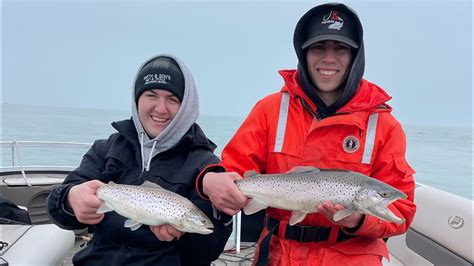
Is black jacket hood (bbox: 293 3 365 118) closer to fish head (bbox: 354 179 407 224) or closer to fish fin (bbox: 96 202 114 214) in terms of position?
fish head (bbox: 354 179 407 224)

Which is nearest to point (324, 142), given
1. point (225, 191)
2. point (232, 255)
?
point (225, 191)

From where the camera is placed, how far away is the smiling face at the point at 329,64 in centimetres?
258

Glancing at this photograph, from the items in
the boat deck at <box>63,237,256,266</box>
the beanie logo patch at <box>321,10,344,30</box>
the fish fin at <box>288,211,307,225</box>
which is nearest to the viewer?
the fish fin at <box>288,211,307,225</box>

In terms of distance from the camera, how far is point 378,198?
224 cm

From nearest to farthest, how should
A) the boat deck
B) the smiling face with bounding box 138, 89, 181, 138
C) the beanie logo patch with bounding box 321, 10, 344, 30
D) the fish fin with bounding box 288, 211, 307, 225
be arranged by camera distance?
the fish fin with bounding box 288, 211, 307, 225
the beanie logo patch with bounding box 321, 10, 344, 30
the smiling face with bounding box 138, 89, 181, 138
the boat deck

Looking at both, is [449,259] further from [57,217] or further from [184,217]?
[57,217]

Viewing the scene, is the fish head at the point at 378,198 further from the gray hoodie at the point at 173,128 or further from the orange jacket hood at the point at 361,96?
the gray hoodie at the point at 173,128

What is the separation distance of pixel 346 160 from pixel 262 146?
511 mm

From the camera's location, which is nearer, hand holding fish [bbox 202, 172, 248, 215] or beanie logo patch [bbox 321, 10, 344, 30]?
hand holding fish [bbox 202, 172, 248, 215]

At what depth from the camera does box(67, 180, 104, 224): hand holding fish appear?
7.70 feet

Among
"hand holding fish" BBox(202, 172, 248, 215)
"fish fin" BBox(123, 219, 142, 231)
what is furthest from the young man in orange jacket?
"fish fin" BBox(123, 219, 142, 231)

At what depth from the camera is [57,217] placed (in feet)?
8.40

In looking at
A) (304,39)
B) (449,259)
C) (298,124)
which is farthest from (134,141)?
(449,259)

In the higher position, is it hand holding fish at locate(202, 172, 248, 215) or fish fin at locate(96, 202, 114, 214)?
hand holding fish at locate(202, 172, 248, 215)
